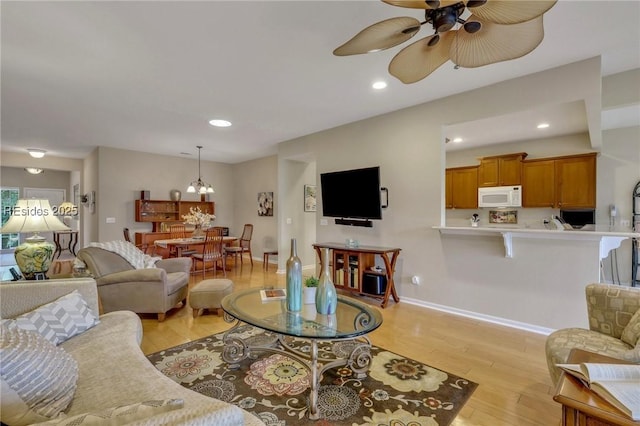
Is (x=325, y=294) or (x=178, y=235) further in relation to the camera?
(x=178, y=235)

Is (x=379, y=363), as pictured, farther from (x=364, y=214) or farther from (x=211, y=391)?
(x=364, y=214)

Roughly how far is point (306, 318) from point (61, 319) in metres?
1.54

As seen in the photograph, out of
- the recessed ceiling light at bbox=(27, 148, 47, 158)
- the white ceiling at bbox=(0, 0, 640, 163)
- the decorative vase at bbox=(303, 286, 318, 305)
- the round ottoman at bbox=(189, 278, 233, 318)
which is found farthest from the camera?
the recessed ceiling light at bbox=(27, 148, 47, 158)

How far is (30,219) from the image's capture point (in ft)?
8.70

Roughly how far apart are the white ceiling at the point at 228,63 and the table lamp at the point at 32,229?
137 centimetres

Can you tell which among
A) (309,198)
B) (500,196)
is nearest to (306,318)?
(309,198)

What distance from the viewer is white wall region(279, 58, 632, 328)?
2893 mm

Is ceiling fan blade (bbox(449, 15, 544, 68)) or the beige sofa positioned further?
ceiling fan blade (bbox(449, 15, 544, 68))

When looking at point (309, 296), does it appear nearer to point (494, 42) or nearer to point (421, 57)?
point (421, 57)

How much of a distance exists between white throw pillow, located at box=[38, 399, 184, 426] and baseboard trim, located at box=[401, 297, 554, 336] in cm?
350

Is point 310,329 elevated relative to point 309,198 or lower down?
lower down

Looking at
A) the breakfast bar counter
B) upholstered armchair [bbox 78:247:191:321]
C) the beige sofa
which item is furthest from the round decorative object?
the breakfast bar counter

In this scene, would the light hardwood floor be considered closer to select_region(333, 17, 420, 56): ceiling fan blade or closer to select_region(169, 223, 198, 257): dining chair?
select_region(333, 17, 420, 56): ceiling fan blade

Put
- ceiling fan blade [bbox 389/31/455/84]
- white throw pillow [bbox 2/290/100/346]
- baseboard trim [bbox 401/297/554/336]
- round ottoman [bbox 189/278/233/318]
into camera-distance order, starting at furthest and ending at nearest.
→ 1. round ottoman [bbox 189/278/233/318]
2. baseboard trim [bbox 401/297/554/336]
3. ceiling fan blade [bbox 389/31/455/84]
4. white throw pillow [bbox 2/290/100/346]
